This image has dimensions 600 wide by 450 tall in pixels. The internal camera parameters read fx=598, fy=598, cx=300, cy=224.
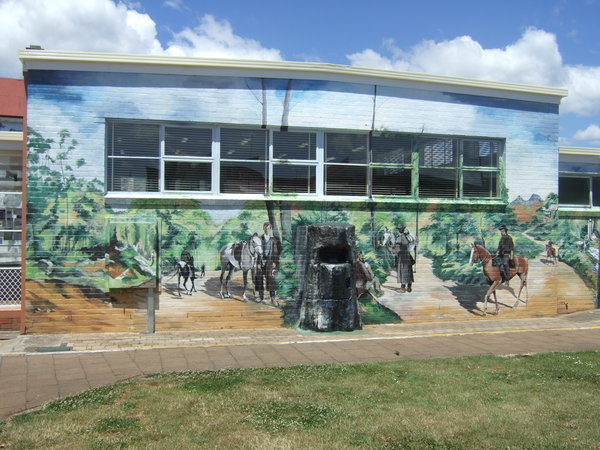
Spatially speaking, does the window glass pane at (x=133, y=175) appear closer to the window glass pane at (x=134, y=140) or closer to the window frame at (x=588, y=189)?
the window glass pane at (x=134, y=140)

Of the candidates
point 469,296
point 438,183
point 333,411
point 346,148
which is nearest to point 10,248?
point 346,148

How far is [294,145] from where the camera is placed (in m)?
11.3

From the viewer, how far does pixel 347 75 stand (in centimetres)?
1132

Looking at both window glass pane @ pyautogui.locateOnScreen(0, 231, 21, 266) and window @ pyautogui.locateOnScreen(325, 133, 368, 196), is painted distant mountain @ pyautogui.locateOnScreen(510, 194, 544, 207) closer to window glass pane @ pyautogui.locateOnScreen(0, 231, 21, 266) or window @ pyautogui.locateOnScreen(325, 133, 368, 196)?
window @ pyautogui.locateOnScreen(325, 133, 368, 196)

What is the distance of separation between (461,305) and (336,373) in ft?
18.5

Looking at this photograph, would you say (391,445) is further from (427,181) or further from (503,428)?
(427,181)

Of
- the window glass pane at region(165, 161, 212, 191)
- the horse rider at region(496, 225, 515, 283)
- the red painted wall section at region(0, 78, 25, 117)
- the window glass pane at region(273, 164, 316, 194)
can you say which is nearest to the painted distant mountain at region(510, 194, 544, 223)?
the horse rider at region(496, 225, 515, 283)

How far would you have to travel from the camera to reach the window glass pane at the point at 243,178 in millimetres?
11008

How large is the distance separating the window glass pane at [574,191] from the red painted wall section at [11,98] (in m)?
18.7

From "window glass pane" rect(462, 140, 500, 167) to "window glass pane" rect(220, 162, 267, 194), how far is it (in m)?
4.30

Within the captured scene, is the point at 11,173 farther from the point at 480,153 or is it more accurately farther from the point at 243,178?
the point at 480,153

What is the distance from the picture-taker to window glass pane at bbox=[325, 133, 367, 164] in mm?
11547

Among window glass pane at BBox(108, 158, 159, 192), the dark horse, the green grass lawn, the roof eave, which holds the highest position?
the roof eave

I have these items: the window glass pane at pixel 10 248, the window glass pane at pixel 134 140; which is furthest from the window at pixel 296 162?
the window glass pane at pixel 10 248
